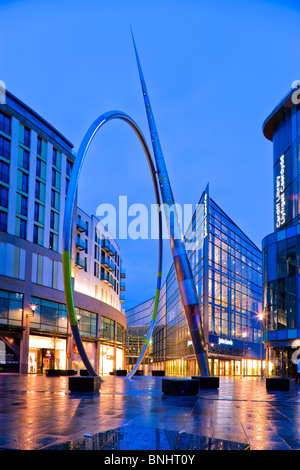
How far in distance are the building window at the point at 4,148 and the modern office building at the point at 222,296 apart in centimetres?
2767

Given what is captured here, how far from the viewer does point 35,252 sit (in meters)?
55.7

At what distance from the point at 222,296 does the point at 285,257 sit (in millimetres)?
27453

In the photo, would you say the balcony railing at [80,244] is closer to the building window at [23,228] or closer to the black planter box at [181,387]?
the building window at [23,228]

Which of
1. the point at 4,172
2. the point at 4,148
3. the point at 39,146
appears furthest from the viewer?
the point at 39,146

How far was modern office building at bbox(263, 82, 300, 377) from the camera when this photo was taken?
1624 inches

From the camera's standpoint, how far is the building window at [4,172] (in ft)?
170

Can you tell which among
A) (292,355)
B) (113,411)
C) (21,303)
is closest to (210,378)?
(113,411)

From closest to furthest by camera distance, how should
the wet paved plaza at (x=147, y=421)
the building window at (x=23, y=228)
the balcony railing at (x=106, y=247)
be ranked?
the wet paved plaza at (x=147, y=421)
the building window at (x=23, y=228)
the balcony railing at (x=106, y=247)

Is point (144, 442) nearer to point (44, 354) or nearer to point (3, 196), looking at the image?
point (3, 196)

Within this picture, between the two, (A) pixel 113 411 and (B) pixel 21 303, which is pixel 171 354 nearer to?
(B) pixel 21 303

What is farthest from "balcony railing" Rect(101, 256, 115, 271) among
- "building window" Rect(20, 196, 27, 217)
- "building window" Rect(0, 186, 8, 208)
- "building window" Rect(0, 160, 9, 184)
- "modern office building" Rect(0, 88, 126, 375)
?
"building window" Rect(0, 160, 9, 184)

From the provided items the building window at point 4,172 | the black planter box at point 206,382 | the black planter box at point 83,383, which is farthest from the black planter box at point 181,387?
the building window at point 4,172

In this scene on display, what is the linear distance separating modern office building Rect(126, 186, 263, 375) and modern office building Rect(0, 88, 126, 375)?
1703cm

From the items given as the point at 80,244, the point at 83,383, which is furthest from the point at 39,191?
the point at 83,383
